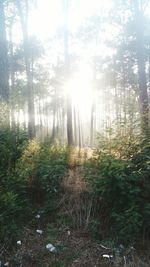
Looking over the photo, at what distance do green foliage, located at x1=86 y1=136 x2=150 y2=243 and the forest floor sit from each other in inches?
10.5

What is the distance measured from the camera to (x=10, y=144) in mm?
6469

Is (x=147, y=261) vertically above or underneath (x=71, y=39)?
underneath

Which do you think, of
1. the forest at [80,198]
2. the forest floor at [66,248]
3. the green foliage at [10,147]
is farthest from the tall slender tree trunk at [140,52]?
the forest floor at [66,248]

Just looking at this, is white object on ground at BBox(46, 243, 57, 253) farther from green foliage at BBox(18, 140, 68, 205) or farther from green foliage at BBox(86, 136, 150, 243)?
green foliage at BBox(18, 140, 68, 205)

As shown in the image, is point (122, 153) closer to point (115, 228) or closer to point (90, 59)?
point (115, 228)

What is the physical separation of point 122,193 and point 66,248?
49.1 inches

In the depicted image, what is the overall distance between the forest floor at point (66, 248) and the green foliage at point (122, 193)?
0.27m

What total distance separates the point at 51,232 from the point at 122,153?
1.86 m

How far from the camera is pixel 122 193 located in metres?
5.02

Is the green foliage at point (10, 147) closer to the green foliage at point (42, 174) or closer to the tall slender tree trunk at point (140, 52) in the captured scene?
the green foliage at point (42, 174)

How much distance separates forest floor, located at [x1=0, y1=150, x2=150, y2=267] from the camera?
14.6 ft

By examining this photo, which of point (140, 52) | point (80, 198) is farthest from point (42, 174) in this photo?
point (140, 52)

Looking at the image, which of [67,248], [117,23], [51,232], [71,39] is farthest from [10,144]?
Result: [71,39]

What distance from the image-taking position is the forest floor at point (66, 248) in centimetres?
446
